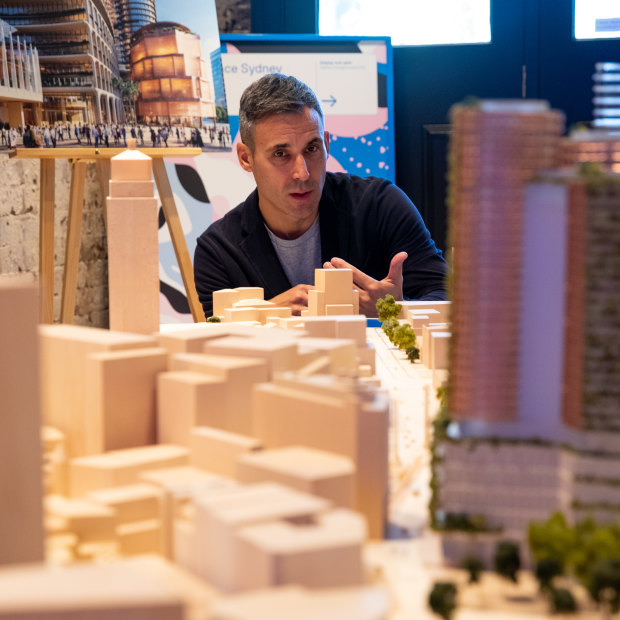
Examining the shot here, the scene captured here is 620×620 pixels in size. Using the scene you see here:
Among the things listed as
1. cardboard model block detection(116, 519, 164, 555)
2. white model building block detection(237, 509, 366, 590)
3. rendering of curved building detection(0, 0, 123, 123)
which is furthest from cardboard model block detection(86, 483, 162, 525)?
rendering of curved building detection(0, 0, 123, 123)

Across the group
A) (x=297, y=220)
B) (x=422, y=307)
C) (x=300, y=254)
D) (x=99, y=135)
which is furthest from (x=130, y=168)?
(x=99, y=135)

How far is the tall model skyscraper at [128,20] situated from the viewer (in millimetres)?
7199

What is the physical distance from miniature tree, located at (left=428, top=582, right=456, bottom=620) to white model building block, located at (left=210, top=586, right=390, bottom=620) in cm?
19

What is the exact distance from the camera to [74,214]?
591 cm

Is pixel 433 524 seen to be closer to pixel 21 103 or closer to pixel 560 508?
pixel 560 508

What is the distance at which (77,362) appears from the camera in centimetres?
230

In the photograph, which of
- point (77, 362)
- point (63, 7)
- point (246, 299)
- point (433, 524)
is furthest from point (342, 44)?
point (433, 524)

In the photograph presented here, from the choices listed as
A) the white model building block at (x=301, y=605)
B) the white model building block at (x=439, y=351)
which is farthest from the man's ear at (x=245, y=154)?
the white model building block at (x=301, y=605)

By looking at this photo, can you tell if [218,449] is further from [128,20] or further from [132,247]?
[128,20]

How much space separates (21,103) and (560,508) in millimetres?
5916

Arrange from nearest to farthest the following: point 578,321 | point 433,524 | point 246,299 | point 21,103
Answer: point 578,321
point 433,524
point 246,299
point 21,103

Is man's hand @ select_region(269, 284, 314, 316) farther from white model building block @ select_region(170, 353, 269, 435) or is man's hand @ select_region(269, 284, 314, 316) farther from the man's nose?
white model building block @ select_region(170, 353, 269, 435)

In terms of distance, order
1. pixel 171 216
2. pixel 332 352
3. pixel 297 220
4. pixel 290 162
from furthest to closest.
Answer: pixel 171 216 → pixel 297 220 → pixel 290 162 → pixel 332 352

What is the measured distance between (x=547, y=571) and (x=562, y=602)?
0.07 meters
